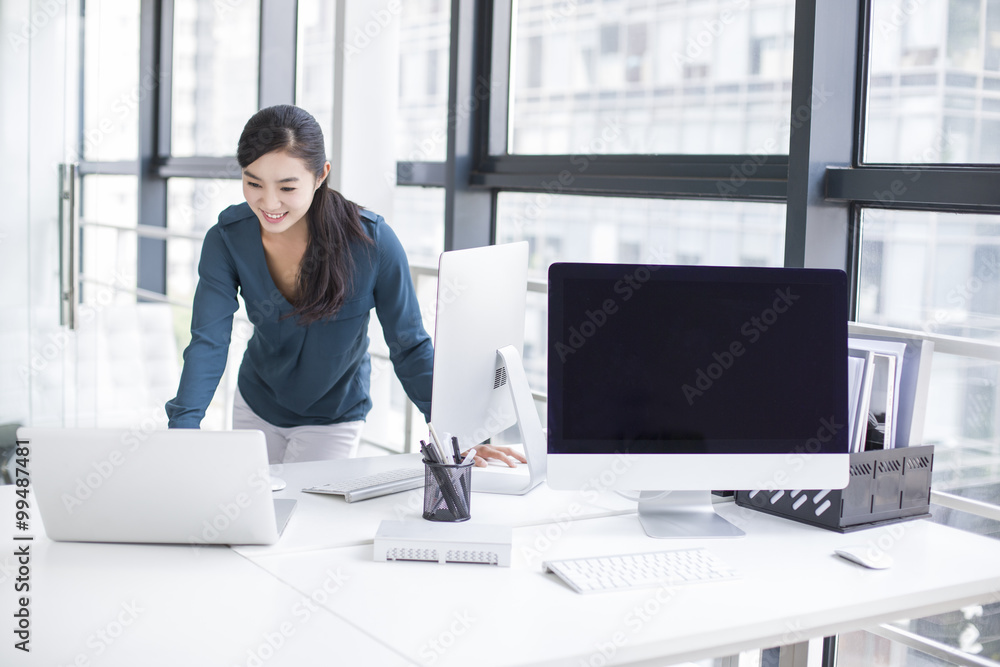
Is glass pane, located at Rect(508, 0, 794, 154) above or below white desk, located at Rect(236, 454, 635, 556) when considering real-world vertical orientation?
above

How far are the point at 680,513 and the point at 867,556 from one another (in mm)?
285

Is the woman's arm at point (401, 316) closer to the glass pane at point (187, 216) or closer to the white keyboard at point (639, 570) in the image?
the white keyboard at point (639, 570)

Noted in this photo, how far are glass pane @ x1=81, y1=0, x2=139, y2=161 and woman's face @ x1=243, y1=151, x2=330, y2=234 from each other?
1468 mm

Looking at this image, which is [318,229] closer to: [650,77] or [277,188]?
[277,188]

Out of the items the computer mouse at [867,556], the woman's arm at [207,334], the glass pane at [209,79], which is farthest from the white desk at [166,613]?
the glass pane at [209,79]

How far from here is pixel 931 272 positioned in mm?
1840

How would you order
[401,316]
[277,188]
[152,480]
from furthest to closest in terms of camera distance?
1. [401,316]
2. [277,188]
3. [152,480]

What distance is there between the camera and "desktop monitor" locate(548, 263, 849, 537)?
145cm

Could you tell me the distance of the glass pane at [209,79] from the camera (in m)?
4.27

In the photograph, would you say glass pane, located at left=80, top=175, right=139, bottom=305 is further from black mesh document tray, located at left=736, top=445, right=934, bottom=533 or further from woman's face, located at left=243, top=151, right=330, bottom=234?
black mesh document tray, located at left=736, top=445, right=934, bottom=533

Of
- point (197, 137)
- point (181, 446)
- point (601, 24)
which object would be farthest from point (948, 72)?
point (197, 137)

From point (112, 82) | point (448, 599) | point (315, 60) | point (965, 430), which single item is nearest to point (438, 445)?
point (448, 599)

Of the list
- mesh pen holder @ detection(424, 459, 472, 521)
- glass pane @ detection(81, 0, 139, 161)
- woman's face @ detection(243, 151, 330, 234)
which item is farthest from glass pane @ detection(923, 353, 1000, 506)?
glass pane @ detection(81, 0, 139, 161)

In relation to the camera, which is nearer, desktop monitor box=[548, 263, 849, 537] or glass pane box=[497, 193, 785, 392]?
desktop monitor box=[548, 263, 849, 537]
